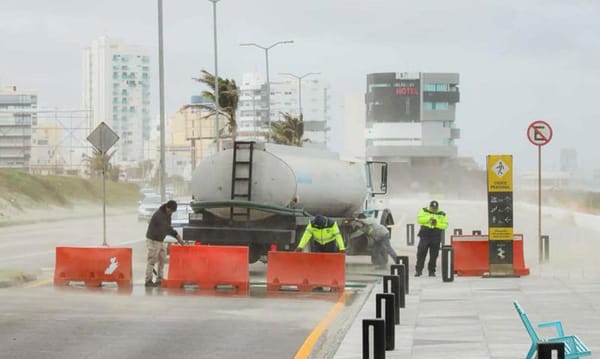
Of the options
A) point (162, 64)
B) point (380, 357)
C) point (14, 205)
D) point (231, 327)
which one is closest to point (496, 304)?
point (231, 327)

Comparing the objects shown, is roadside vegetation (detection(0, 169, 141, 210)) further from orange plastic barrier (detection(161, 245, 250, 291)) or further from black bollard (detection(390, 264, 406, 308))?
black bollard (detection(390, 264, 406, 308))

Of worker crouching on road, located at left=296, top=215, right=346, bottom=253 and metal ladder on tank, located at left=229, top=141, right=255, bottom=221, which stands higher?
metal ladder on tank, located at left=229, top=141, right=255, bottom=221

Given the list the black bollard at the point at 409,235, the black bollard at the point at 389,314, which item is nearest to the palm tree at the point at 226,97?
the black bollard at the point at 409,235

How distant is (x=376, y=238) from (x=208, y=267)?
7.44 meters

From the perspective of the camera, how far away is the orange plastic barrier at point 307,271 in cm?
2302

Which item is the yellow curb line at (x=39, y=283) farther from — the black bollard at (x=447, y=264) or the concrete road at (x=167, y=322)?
the black bollard at (x=447, y=264)

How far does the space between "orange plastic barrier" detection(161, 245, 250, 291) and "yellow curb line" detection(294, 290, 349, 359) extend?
2.73 metres

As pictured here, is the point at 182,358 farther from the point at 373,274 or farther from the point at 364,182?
the point at 364,182

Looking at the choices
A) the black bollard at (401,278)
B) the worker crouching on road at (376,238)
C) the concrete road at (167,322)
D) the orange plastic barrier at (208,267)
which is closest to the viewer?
the concrete road at (167,322)

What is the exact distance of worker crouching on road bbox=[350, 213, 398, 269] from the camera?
29859mm

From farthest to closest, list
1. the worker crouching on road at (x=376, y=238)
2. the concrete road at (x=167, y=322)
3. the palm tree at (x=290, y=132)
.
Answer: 1. the palm tree at (x=290, y=132)
2. the worker crouching on road at (x=376, y=238)
3. the concrete road at (x=167, y=322)

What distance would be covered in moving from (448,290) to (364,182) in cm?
1044

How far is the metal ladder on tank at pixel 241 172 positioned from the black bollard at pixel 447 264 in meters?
5.07

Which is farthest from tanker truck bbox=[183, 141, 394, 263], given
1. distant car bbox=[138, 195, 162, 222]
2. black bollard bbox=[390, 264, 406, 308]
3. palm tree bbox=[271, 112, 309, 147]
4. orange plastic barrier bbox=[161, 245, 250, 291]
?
palm tree bbox=[271, 112, 309, 147]
